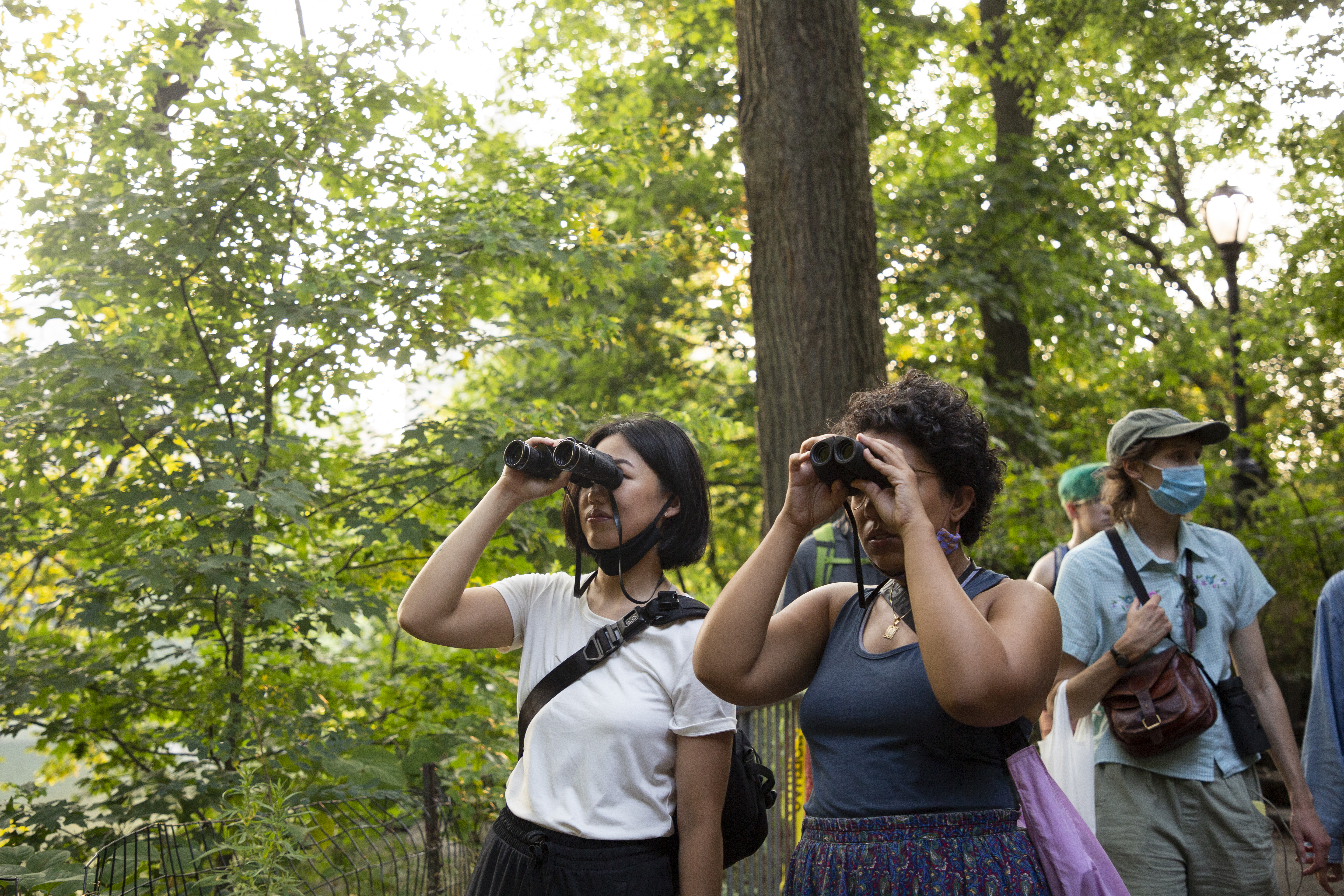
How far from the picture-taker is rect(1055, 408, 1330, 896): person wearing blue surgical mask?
283cm

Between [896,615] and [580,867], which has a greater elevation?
[896,615]

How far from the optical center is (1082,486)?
455 centimetres

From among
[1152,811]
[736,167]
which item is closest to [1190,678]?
[1152,811]

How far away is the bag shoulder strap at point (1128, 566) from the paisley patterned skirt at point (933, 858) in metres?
1.53

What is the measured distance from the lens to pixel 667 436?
2.48m

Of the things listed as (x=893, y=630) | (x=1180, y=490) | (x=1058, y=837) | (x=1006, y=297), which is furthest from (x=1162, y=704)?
(x=1006, y=297)

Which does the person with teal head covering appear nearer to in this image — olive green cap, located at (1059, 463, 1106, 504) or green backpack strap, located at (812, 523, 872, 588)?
olive green cap, located at (1059, 463, 1106, 504)

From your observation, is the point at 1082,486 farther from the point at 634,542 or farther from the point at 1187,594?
the point at 634,542

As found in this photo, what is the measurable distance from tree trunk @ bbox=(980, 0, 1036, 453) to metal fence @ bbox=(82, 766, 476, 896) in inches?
267

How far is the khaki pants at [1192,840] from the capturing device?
9.18 feet

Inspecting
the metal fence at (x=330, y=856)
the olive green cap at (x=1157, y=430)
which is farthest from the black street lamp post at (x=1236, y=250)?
the metal fence at (x=330, y=856)

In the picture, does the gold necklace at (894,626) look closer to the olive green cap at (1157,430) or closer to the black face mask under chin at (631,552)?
the black face mask under chin at (631,552)

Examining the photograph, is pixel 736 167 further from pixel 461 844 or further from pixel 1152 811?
pixel 1152 811

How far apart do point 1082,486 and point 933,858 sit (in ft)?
10.7
